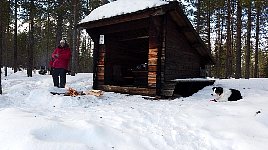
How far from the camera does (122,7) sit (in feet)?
34.7

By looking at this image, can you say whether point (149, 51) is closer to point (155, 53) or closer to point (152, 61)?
point (155, 53)

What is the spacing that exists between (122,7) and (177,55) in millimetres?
2917

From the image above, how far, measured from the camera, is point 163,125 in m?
5.36

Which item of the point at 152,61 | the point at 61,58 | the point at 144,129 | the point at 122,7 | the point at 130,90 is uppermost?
the point at 122,7

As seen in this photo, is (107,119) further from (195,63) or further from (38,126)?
(195,63)

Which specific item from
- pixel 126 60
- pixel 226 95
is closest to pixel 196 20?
pixel 126 60

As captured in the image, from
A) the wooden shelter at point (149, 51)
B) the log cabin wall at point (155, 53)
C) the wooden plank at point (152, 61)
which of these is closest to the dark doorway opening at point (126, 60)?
the wooden shelter at point (149, 51)

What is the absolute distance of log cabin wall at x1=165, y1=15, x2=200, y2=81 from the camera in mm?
10109

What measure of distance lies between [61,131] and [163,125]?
2.10 meters

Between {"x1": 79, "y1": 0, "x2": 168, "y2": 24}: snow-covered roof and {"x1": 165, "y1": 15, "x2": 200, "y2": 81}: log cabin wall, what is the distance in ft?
3.03

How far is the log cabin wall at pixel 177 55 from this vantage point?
10.1 metres

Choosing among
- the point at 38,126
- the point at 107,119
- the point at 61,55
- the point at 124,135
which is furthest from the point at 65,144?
the point at 61,55

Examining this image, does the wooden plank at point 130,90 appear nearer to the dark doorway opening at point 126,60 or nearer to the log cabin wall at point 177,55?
the dark doorway opening at point 126,60

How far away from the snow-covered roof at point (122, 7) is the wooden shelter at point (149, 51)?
17 cm
